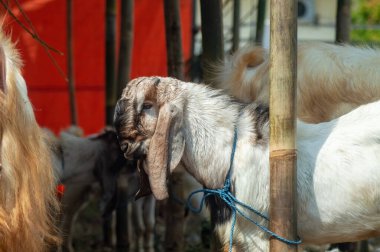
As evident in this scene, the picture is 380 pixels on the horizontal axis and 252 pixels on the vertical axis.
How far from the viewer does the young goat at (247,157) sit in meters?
3.41

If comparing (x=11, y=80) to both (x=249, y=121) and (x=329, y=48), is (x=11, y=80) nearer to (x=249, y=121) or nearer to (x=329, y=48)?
(x=249, y=121)

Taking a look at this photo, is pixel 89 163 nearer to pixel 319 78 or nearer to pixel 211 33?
pixel 211 33

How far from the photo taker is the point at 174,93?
137 inches

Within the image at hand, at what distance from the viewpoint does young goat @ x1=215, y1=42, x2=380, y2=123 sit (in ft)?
15.3

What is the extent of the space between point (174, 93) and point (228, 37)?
8.03 meters

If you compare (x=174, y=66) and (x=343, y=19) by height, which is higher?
(x=343, y=19)

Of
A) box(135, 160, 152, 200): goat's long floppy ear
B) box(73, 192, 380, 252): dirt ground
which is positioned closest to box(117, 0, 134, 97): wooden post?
box(73, 192, 380, 252): dirt ground

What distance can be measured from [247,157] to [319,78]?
1.44 metres

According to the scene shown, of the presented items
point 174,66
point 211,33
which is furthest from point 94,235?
point 211,33

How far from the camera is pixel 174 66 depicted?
5602 mm

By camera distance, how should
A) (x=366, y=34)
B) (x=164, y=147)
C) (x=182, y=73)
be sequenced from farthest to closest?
(x=366, y=34), (x=182, y=73), (x=164, y=147)

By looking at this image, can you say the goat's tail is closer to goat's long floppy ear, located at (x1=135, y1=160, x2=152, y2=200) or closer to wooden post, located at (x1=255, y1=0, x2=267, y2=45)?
goat's long floppy ear, located at (x1=135, y1=160, x2=152, y2=200)

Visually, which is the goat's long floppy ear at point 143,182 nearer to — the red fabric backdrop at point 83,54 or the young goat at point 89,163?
the young goat at point 89,163

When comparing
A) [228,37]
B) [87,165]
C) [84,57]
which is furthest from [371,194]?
[228,37]
